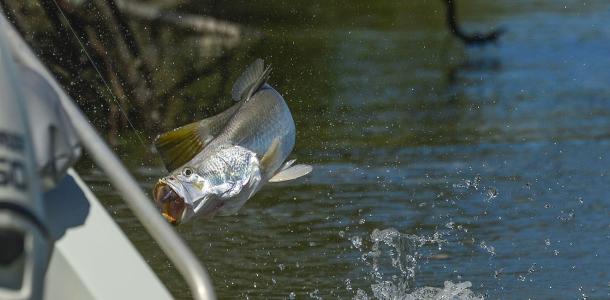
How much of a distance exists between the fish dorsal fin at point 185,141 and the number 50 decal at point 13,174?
128cm

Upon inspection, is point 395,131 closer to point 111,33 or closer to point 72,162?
point 111,33

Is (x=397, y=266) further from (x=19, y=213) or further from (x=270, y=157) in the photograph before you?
(x=19, y=213)

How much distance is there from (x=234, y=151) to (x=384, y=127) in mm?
5120

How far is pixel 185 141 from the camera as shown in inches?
115

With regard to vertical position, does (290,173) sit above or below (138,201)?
below

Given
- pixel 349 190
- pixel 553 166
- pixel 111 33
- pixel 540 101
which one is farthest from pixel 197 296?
pixel 111 33

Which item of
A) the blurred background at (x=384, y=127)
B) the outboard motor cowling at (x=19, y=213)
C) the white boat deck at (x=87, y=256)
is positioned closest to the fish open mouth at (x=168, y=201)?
the white boat deck at (x=87, y=256)

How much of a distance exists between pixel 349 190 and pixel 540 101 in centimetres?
305

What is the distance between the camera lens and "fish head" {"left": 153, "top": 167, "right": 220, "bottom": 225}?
2.61 meters

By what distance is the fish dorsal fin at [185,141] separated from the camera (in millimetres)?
2883

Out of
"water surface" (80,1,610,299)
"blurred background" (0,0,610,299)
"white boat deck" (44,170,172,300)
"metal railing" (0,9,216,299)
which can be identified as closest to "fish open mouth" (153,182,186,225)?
"white boat deck" (44,170,172,300)

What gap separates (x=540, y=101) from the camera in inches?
347

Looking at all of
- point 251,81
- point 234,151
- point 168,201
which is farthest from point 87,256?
point 251,81

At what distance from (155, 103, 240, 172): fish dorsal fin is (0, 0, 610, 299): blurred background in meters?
1.10
